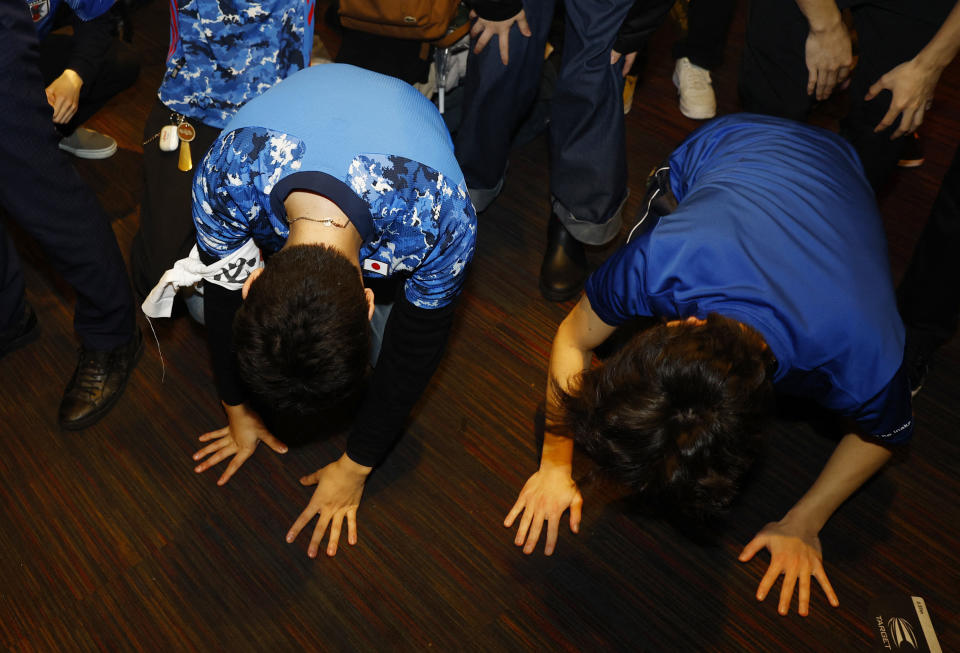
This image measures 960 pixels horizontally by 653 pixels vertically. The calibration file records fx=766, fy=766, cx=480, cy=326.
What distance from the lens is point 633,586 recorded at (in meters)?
1.57

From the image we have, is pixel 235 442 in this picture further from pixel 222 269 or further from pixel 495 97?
pixel 495 97

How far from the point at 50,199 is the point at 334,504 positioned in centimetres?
81

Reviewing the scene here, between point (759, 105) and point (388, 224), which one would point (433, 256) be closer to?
point (388, 224)

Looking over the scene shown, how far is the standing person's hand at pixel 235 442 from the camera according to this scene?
166cm

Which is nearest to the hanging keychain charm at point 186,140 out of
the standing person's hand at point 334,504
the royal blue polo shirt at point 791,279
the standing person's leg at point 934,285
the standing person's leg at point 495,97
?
the standing person's leg at point 495,97

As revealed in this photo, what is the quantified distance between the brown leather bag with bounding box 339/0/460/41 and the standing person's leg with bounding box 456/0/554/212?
14 cm

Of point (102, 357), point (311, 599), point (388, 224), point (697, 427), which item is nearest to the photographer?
point (697, 427)

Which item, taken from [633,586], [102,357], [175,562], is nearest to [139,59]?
[102,357]

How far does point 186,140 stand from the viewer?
5.81 ft

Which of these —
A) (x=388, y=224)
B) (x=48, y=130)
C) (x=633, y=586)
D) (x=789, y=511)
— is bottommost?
(x=633, y=586)

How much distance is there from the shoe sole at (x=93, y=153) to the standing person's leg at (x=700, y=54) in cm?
181

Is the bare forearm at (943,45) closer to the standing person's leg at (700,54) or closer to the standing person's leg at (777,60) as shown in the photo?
the standing person's leg at (777,60)

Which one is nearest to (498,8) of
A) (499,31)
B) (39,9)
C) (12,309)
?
(499,31)

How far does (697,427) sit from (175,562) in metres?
1.10
